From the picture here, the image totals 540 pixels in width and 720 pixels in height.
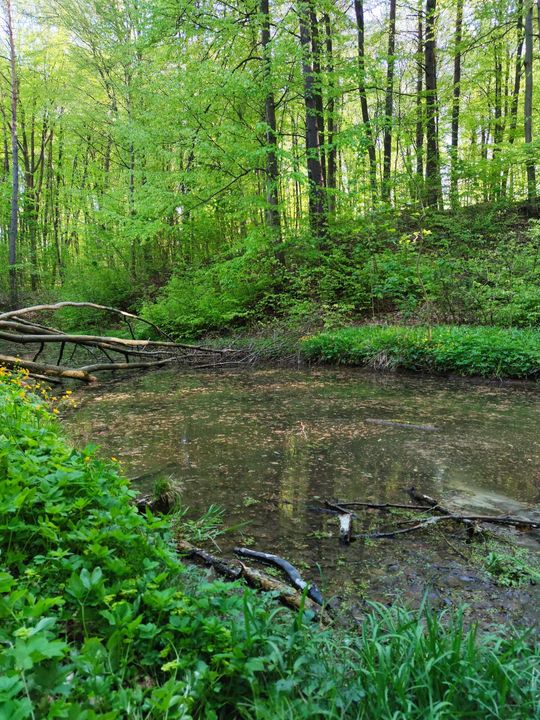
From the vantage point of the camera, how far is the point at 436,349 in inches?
337

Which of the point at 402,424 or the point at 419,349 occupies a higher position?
the point at 419,349

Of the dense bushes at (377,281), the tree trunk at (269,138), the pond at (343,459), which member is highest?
the tree trunk at (269,138)

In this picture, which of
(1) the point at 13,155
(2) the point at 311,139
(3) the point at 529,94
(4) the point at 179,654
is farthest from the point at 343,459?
(1) the point at 13,155

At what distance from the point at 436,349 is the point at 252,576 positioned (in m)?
7.07

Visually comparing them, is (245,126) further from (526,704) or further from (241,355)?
(526,704)

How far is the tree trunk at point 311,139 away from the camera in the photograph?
11.8 m

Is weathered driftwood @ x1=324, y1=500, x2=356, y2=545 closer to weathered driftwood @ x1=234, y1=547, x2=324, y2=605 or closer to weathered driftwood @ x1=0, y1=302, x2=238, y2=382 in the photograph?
weathered driftwood @ x1=234, y1=547, x2=324, y2=605

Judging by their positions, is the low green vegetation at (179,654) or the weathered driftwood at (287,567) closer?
the low green vegetation at (179,654)

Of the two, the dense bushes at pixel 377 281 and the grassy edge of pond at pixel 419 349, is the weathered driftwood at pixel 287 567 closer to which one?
the grassy edge of pond at pixel 419 349

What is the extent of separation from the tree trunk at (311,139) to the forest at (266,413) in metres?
0.10

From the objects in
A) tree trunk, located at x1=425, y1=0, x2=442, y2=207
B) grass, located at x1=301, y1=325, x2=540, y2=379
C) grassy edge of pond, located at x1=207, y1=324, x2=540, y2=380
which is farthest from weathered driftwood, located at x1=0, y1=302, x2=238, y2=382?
tree trunk, located at x1=425, y1=0, x2=442, y2=207

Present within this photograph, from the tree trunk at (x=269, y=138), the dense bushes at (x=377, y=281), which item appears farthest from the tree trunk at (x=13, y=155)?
the tree trunk at (x=269, y=138)

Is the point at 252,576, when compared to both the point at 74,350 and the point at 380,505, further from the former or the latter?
the point at 74,350

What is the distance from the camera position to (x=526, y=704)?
4.63 feet
